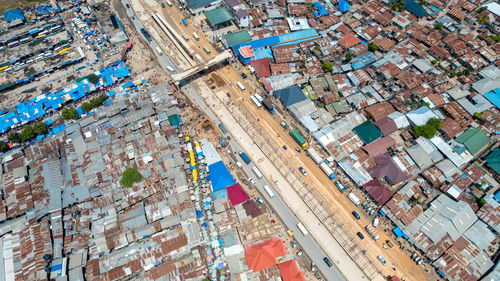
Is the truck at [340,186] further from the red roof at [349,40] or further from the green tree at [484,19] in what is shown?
the green tree at [484,19]

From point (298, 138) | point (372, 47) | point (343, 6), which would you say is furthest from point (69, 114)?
point (343, 6)

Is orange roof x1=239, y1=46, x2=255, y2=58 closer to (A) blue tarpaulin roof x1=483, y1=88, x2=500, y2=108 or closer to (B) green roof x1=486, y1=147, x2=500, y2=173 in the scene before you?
(B) green roof x1=486, y1=147, x2=500, y2=173

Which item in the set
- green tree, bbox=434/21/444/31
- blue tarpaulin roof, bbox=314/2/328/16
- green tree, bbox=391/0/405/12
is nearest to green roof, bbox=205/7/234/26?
blue tarpaulin roof, bbox=314/2/328/16

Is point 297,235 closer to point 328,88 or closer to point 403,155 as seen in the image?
point 403,155

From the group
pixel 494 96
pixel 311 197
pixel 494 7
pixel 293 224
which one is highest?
pixel 494 7

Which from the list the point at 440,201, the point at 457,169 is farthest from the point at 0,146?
the point at 457,169

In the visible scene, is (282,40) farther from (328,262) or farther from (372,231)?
(328,262)
